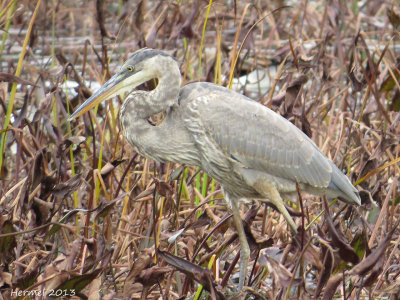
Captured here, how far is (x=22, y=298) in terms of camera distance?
2854 millimetres

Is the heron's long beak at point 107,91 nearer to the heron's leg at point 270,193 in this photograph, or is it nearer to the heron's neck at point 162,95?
the heron's neck at point 162,95

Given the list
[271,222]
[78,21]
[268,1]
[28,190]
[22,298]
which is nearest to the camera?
[22,298]

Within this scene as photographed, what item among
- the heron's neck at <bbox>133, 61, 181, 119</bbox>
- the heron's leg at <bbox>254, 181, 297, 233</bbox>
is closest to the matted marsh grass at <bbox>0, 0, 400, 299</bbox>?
the heron's leg at <bbox>254, 181, 297, 233</bbox>

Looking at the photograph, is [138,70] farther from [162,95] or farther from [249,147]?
[249,147]

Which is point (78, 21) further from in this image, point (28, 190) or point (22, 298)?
point (22, 298)

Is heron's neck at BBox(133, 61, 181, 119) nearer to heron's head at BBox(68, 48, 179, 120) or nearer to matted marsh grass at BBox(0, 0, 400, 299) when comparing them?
heron's head at BBox(68, 48, 179, 120)

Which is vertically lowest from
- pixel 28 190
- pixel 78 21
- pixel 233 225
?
pixel 78 21

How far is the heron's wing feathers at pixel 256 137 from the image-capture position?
3.47m

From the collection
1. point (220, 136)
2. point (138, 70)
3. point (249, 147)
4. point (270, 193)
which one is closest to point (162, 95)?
point (138, 70)

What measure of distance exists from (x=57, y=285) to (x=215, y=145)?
1.14 m

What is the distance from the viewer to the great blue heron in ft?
11.3

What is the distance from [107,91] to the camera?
134 inches

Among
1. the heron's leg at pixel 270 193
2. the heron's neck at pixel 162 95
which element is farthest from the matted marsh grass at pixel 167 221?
the heron's neck at pixel 162 95

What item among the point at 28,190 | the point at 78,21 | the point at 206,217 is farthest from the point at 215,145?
the point at 78,21
